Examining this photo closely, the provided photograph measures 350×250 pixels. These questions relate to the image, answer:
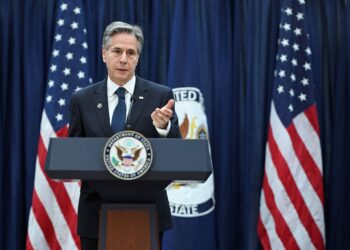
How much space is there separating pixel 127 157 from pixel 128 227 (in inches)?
12.4

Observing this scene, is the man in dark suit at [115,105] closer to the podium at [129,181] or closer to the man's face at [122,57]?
the man's face at [122,57]

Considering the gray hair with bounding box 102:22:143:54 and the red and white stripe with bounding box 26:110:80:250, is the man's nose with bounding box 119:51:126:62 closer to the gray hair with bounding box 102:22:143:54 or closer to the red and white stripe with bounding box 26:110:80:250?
the gray hair with bounding box 102:22:143:54

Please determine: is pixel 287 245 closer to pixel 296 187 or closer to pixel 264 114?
pixel 296 187

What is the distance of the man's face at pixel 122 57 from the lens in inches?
113

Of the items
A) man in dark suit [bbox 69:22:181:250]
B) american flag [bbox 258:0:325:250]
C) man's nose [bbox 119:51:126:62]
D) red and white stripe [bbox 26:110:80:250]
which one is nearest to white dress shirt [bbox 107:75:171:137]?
man in dark suit [bbox 69:22:181:250]

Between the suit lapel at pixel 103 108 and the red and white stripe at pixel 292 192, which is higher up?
the suit lapel at pixel 103 108

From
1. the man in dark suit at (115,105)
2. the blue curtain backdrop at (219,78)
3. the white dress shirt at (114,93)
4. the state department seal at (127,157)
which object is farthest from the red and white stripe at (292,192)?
the state department seal at (127,157)

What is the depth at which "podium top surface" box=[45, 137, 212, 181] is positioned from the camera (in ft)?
7.56

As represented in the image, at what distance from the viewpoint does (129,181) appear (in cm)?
236

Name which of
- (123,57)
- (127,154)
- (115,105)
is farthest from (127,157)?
(123,57)

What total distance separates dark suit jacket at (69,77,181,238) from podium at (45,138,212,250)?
12.3 inches

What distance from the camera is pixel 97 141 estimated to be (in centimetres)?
234

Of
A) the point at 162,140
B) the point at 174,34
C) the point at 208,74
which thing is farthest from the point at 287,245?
the point at 162,140

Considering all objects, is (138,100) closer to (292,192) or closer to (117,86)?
A: (117,86)
